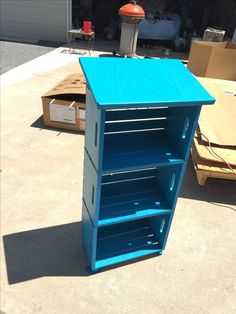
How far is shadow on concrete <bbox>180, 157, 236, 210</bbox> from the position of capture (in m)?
3.92

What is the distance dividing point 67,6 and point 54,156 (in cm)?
822

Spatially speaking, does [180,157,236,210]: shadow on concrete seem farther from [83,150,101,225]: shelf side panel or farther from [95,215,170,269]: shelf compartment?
[83,150,101,225]: shelf side panel

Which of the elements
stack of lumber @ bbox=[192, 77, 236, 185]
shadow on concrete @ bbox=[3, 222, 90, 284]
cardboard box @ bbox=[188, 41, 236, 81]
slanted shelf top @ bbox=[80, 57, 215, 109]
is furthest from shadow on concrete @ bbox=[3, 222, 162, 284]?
cardboard box @ bbox=[188, 41, 236, 81]

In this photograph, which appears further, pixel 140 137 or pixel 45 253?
pixel 45 253

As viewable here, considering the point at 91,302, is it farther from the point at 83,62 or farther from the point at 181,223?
the point at 83,62

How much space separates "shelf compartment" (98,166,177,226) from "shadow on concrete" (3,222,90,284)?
0.74 metres

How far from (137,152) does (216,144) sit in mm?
1913

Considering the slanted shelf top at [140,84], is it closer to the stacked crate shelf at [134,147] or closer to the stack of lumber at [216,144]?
the stacked crate shelf at [134,147]

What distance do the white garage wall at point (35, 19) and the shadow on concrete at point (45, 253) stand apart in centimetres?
970

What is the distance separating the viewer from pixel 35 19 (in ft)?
36.1

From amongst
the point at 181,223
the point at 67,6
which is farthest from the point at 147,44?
the point at 181,223

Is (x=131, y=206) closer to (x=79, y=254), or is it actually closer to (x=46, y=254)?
(x=79, y=254)

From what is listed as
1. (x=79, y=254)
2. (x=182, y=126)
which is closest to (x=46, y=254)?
(x=79, y=254)

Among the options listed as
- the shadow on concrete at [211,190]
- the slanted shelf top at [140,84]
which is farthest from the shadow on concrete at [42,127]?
the slanted shelf top at [140,84]
